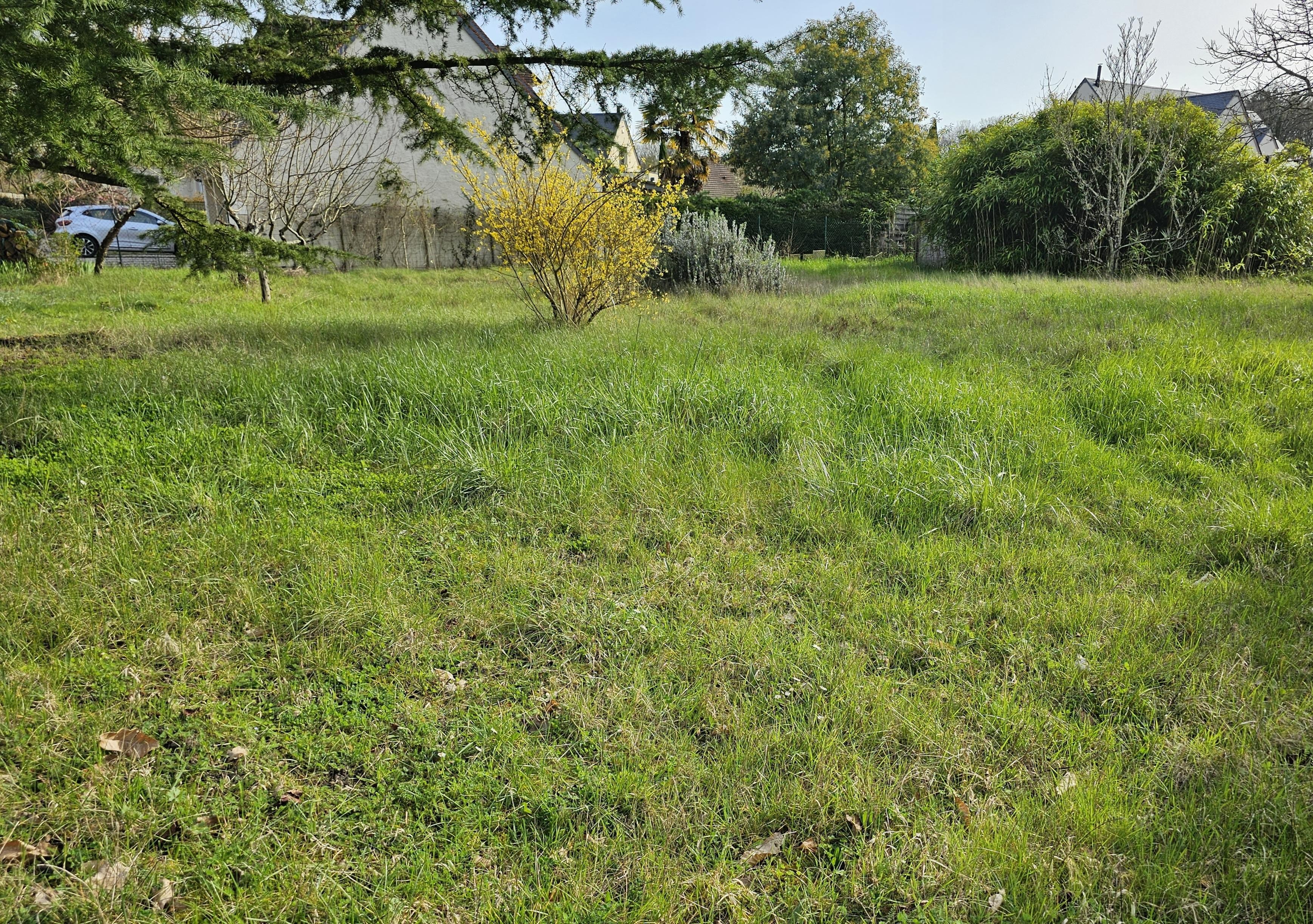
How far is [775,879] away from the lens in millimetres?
1893

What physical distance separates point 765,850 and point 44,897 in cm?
183

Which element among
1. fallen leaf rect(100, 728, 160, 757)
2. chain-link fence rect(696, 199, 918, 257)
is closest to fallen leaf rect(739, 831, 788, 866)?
fallen leaf rect(100, 728, 160, 757)

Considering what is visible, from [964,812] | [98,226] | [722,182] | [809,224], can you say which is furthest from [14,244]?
[722,182]

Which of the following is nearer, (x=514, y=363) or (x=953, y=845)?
(x=953, y=845)

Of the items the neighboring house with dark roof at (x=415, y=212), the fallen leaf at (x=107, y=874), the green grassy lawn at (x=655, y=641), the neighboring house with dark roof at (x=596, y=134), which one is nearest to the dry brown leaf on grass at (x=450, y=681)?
the green grassy lawn at (x=655, y=641)

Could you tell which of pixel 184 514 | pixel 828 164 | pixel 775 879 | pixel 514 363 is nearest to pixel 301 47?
pixel 514 363

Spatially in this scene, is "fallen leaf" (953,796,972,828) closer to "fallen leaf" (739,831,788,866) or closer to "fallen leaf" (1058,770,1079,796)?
"fallen leaf" (1058,770,1079,796)

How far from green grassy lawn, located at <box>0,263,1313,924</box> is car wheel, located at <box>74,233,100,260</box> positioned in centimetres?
1719

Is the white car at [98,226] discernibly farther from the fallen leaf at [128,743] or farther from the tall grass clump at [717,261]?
the fallen leaf at [128,743]

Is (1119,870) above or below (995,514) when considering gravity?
below

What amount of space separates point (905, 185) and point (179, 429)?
106 feet

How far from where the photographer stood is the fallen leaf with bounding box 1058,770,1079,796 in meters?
2.10

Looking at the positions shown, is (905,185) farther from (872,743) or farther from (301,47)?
(872,743)

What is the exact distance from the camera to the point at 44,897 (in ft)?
5.57
